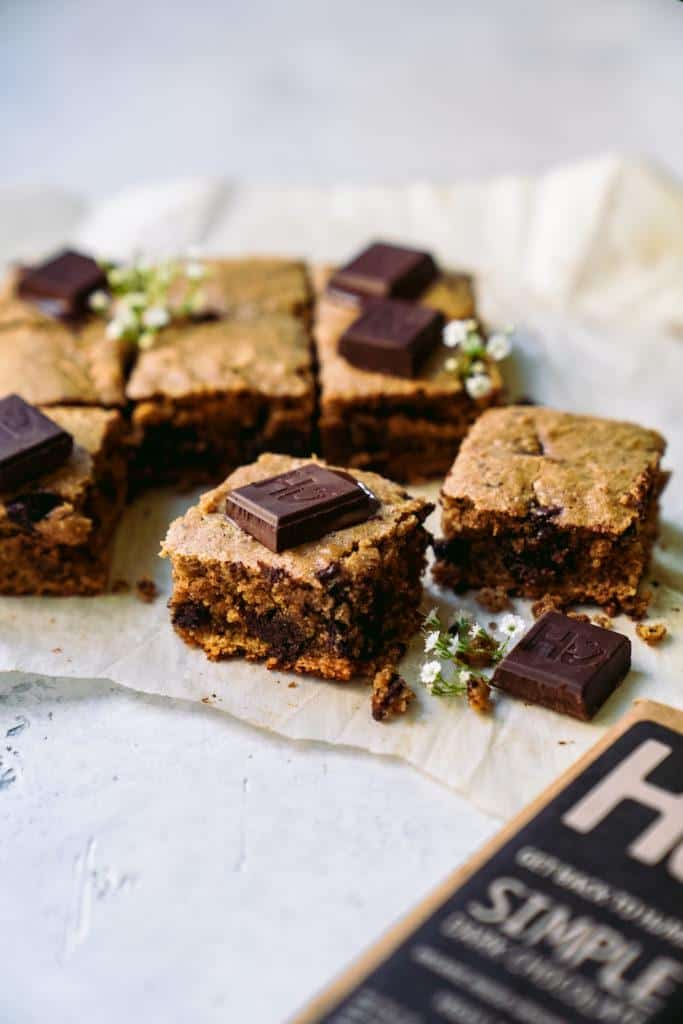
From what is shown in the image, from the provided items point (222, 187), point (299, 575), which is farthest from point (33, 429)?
point (222, 187)

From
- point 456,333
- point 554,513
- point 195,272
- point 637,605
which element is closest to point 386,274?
point 456,333

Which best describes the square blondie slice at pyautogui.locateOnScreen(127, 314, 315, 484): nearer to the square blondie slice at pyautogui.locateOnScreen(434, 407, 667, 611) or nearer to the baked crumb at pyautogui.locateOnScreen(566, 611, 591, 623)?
the square blondie slice at pyautogui.locateOnScreen(434, 407, 667, 611)

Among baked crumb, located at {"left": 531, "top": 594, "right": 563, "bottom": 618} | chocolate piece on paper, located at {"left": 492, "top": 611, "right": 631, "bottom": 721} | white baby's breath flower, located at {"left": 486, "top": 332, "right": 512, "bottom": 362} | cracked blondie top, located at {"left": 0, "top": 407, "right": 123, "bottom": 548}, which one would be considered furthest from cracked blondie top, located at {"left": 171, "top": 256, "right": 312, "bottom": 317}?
chocolate piece on paper, located at {"left": 492, "top": 611, "right": 631, "bottom": 721}

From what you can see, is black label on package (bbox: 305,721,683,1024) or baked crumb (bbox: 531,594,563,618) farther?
baked crumb (bbox: 531,594,563,618)

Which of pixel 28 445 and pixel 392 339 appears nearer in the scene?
pixel 28 445

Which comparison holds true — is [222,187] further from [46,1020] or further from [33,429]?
[46,1020]

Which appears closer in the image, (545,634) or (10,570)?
(545,634)

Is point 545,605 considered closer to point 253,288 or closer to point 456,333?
point 456,333
